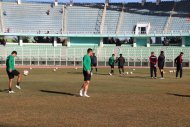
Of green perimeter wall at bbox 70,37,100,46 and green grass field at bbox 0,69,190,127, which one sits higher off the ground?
green perimeter wall at bbox 70,37,100,46

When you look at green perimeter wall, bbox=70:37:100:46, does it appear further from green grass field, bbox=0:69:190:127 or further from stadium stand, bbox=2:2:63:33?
green grass field, bbox=0:69:190:127

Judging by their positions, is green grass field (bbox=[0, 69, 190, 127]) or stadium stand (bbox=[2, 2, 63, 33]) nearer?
green grass field (bbox=[0, 69, 190, 127])

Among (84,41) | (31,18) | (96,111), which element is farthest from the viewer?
(84,41)

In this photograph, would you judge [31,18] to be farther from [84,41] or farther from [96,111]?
[96,111]

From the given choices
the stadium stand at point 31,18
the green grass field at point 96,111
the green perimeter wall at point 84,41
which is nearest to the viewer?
the green grass field at point 96,111

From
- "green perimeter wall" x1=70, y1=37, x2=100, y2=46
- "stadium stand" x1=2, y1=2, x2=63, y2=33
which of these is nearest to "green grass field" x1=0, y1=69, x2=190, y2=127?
"stadium stand" x1=2, y1=2, x2=63, y2=33

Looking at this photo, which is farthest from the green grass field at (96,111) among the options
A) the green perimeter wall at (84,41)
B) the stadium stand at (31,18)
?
the green perimeter wall at (84,41)

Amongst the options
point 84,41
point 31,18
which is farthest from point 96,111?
point 31,18

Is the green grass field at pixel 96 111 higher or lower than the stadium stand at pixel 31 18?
lower

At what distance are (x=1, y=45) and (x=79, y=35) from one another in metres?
14.1

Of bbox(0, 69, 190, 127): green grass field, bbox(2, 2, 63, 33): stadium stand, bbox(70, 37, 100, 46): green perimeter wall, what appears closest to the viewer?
bbox(0, 69, 190, 127): green grass field

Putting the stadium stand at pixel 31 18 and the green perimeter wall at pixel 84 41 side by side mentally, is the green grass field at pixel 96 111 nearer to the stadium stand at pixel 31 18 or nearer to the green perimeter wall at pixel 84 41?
the stadium stand at pixel 31 18

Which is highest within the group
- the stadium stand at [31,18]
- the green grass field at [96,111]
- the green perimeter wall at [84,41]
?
the stadium stand at [31,18]

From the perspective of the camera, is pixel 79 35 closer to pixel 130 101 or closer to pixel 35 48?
pixel 35 48
